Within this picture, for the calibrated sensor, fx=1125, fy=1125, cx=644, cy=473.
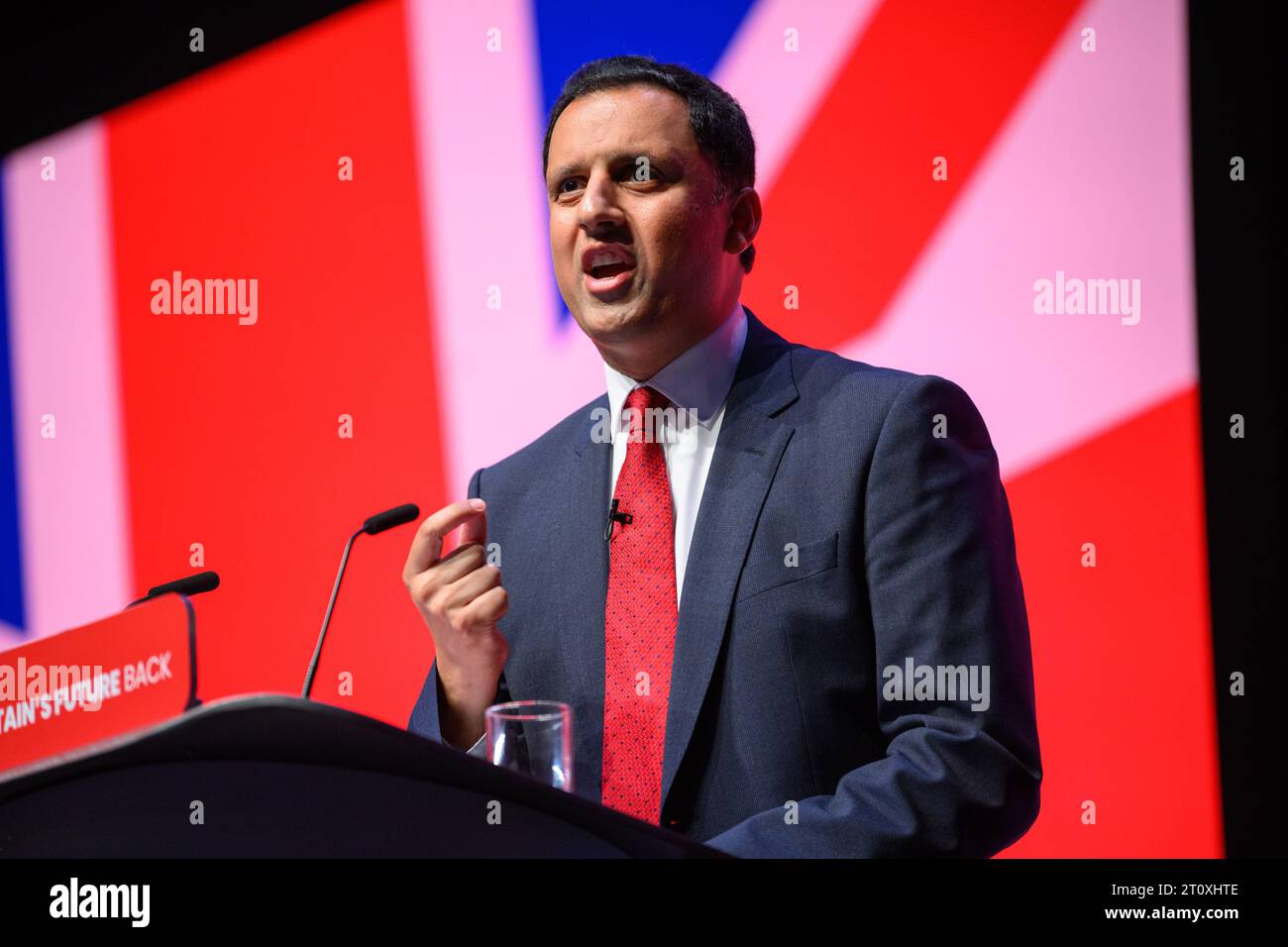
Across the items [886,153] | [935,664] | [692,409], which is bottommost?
[935,664]

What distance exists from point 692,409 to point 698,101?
0.54 meters

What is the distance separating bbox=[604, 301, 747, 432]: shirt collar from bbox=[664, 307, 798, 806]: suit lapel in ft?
0.09

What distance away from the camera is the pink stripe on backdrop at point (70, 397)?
10.6 feet

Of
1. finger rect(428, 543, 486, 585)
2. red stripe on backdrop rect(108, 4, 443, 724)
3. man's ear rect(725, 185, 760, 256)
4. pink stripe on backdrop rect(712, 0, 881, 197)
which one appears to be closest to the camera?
finger rect(428, 543, 486, 585)

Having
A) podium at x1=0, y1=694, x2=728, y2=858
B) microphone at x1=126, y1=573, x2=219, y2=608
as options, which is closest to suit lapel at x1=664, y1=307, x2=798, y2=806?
microphone at x1=126, y1=573, x2=219, y2=608

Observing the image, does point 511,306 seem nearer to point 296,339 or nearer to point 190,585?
point 296,339

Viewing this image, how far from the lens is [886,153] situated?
2879 millimetres

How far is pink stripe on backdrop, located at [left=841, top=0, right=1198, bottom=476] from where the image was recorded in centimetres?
277

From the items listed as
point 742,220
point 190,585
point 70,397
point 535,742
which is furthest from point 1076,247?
point 70,397

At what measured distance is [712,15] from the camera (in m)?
2.93

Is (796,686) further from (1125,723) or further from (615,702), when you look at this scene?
(1125,723)

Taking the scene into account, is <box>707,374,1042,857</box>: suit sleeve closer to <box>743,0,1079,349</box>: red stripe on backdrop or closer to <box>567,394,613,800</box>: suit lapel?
<box>567,394,613,800</box>: suit lapel

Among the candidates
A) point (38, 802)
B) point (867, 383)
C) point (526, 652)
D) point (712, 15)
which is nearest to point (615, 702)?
point (526, 652)
